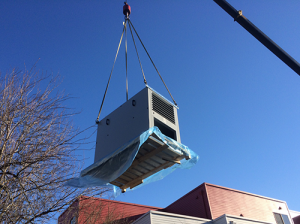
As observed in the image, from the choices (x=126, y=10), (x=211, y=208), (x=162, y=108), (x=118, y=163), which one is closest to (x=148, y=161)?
(x=118, y=163)

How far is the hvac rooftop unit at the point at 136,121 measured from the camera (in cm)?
502

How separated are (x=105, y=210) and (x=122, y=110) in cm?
1077

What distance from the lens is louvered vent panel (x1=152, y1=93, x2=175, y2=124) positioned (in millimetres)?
5301

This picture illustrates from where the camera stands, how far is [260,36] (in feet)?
25.5

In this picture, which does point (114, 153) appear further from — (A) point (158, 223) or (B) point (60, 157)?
(A) point (158, 223)

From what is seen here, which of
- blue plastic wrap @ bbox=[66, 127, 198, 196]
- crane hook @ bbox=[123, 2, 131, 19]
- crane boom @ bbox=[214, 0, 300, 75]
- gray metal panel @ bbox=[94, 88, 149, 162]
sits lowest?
blue plastic wrap @ bbox=[66, 127, 198, 196]

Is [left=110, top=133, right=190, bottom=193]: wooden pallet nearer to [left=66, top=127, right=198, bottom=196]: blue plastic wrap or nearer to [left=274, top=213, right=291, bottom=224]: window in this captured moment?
[left=66, top=127, right=198, bottom=196]: blue plastic wrap

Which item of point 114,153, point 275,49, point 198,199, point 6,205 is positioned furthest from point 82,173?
point 198,199

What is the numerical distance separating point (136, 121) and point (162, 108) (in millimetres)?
682

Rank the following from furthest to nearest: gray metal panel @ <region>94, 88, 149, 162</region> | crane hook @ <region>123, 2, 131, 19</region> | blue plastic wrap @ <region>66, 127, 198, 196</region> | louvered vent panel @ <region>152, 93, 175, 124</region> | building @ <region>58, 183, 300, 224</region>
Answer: building @ <region>58, 183, 300, 224</region> → crane hook @ <region>123, 2, 131, 19</region> → louvered vent panel @ <region>152, 93, 175, 124</region> → gray metal panel @ <region>94, 88, 149, 162</region> → blue plastic wrap @ <region>66, 127, 198, 196</region>

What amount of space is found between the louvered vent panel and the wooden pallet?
74 cm

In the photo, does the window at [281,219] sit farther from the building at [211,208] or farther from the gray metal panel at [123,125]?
the gray metal panel at [123,125]

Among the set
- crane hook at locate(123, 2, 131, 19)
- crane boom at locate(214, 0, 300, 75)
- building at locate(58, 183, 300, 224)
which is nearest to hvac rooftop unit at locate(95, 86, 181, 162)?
crane hook at locate(123, 2, 131, 19)

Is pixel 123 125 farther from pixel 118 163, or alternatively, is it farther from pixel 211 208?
pixel 211 208
